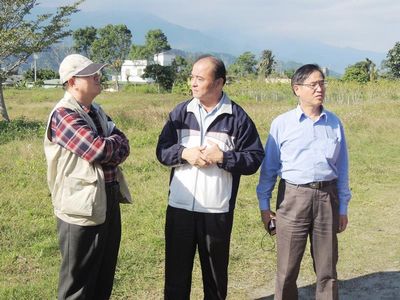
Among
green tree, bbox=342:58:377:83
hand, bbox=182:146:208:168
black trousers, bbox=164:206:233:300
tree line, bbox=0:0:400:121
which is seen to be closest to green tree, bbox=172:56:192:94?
tree line, bbox=0:0:400:121

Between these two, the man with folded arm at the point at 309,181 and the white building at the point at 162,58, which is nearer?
the man with folded arm at the point at 309,181

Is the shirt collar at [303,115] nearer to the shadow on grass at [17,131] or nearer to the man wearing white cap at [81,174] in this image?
the man wearing white cap at [81,174]

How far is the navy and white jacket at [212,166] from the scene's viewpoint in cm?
259

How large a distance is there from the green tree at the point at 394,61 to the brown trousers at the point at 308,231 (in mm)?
37427

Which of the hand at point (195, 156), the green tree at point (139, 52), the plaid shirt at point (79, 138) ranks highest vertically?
the green tree at point (139, 52)

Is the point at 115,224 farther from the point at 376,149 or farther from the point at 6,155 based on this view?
the point at 376,149

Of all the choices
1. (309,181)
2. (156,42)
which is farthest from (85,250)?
(156,42)

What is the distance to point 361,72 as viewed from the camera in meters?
34.6

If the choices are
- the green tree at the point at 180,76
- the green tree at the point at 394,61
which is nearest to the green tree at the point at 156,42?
the green tree at the point at 180,76

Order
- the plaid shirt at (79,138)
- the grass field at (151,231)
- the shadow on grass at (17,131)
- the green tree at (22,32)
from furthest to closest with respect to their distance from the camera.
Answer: the green tree at (22,32) < the shadow on grass at (17,131) < the grass field at (151,231) < the plaid shirt at (79,138)

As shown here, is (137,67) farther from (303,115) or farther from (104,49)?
(303,115)

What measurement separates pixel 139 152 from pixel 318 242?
6.05 metres

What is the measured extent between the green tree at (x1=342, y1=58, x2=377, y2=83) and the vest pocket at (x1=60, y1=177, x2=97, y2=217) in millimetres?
32789

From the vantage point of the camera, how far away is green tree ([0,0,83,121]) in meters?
14.3
